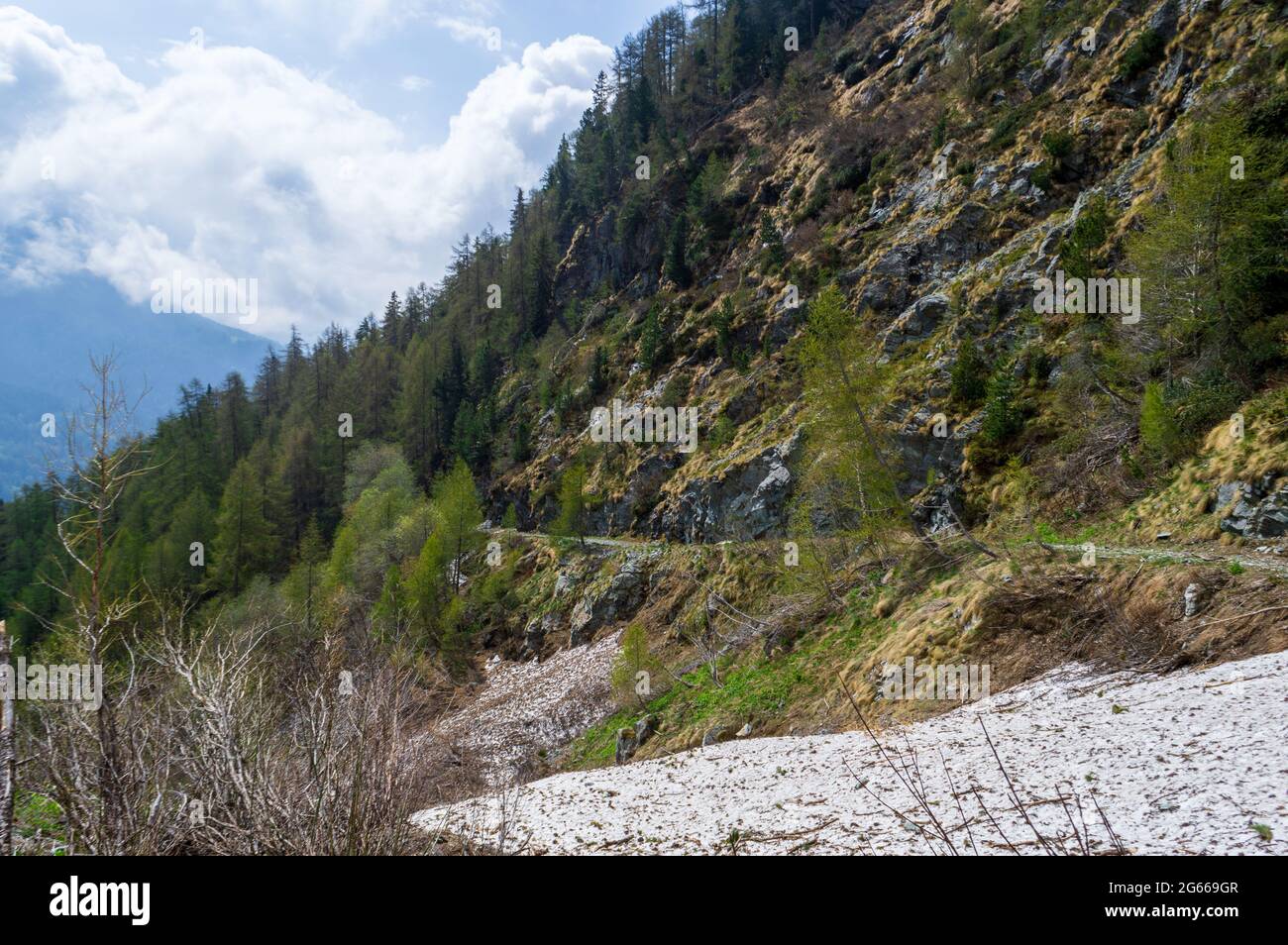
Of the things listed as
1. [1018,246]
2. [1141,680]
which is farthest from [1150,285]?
[1141,680]

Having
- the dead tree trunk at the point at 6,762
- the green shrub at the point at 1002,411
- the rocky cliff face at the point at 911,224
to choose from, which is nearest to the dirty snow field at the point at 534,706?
the rocky cliff face at the point at 911,224

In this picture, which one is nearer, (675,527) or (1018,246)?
(1018,246)

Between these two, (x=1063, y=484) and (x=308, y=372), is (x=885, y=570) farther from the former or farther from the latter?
(x=308, y=372)

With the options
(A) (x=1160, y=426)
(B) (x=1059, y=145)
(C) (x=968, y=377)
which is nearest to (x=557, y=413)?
(C) (x=968, y=377)

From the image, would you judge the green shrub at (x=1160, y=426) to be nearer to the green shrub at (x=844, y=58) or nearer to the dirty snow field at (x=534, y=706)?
the dirty snow field at (x=534, y=706)

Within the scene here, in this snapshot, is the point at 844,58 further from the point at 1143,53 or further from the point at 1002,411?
the point at 1002,411

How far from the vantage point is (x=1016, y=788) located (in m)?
6.33

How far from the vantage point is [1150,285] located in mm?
17125

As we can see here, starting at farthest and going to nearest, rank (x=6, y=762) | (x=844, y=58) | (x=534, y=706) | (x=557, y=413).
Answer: (x=844, y=58) → (x=557, y=413) → (x=534, y=706) → (x=6, y=762)

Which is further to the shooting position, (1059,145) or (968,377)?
(1059,145)

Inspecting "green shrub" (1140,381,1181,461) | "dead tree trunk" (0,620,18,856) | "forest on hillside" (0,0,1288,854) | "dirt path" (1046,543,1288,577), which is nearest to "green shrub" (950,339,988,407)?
"forest on hillside" (0,0,1288,854)

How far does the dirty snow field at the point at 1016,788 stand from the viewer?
16.2 feet
